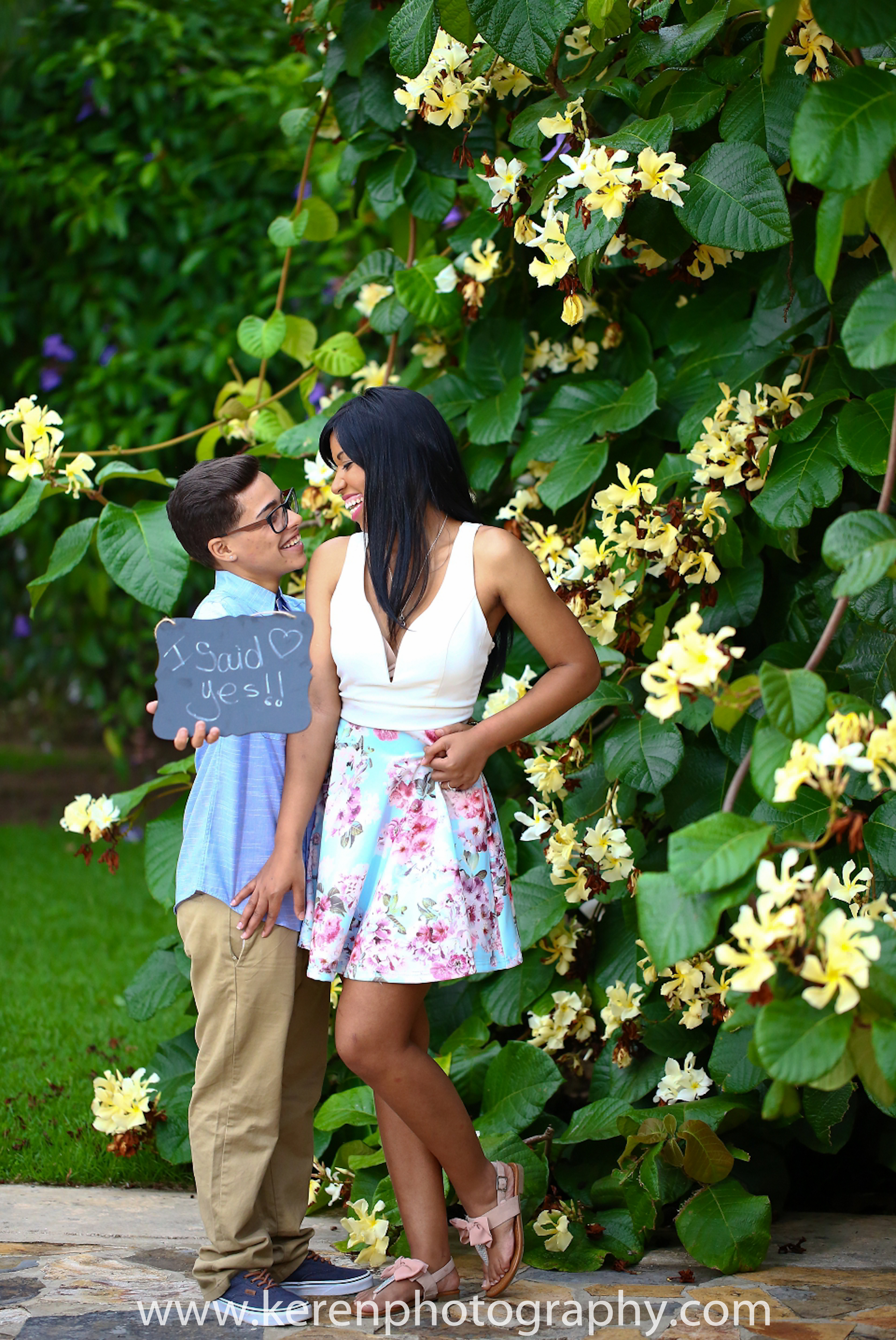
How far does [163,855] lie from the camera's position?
7.46 feet

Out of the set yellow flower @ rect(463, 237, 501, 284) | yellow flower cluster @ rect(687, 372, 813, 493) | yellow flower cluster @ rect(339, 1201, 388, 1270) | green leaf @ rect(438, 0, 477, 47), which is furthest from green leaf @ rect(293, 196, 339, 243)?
yellow flower cluster @ rect(339, 1201, 388, 1270)

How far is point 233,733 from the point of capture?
1.65 meters

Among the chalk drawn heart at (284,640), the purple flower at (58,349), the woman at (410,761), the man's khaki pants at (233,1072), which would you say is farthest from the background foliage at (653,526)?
the purple flower at (58,349)

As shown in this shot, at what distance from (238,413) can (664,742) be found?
115 cm

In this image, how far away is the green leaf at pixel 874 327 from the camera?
1230 millimetres

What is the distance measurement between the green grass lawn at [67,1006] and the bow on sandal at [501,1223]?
0.79 metres

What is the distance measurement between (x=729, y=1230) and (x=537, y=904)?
1.72ft

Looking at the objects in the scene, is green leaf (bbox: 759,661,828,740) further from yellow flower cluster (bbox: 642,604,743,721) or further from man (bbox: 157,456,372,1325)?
man (bbox: 157,456,372,1325)

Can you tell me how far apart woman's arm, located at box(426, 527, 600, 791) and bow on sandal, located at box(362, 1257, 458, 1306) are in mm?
629

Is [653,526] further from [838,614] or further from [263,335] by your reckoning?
[263,335]

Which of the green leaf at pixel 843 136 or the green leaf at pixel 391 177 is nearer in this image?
the green leaf at pixel 843 136

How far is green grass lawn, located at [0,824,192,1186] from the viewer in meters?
2.45

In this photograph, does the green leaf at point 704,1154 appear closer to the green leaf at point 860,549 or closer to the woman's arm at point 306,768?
the woman's arm at point 306,768

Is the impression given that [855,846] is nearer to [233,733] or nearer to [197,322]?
[233,733]
